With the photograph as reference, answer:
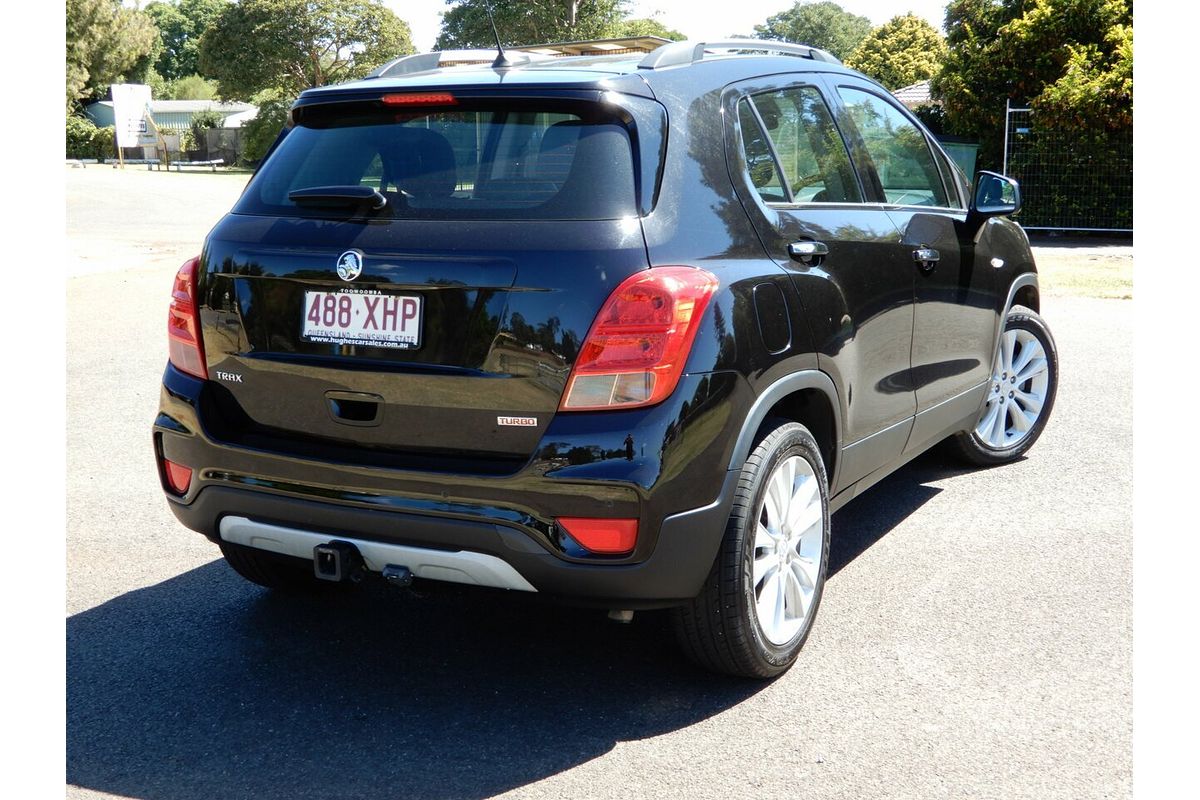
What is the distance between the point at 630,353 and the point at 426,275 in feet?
1.93

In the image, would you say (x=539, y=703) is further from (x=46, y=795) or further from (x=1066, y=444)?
(x=1066, y=444)

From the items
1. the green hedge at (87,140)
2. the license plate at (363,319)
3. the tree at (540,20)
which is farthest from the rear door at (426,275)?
the green hedge at (87,140)

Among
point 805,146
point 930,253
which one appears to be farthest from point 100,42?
point 805,146

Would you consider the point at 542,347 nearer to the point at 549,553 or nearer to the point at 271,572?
the point at 549,553

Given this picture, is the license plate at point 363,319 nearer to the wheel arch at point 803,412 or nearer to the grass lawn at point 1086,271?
the wheel arch at point 803,412

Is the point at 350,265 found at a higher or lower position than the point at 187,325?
higher

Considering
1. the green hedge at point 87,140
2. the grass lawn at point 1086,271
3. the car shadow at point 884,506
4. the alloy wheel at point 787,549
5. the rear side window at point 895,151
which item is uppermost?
the green hedge at point 87,140

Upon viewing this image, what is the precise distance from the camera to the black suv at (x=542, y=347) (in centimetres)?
313

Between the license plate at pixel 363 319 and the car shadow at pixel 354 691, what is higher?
the license plate at pixel 363 319

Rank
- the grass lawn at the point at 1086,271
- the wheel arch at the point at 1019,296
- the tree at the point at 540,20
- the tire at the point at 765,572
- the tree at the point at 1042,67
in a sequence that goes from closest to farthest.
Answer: the tire at the point at 765,572 < the wheel arch at the point at 1019,296 < the grass lawn at the point at 1086,271 < the tree at the point at 1042,67 < the tree at the point at 540,20

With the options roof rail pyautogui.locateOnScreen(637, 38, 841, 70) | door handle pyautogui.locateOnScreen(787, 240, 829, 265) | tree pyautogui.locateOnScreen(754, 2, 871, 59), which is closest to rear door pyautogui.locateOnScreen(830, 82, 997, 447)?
roof rail pyautogui.locateOnScreen(637, 38, 841, 70)

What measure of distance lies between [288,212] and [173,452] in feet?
2.62

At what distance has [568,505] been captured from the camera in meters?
3.11

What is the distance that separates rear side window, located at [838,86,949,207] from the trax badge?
6.83ft
